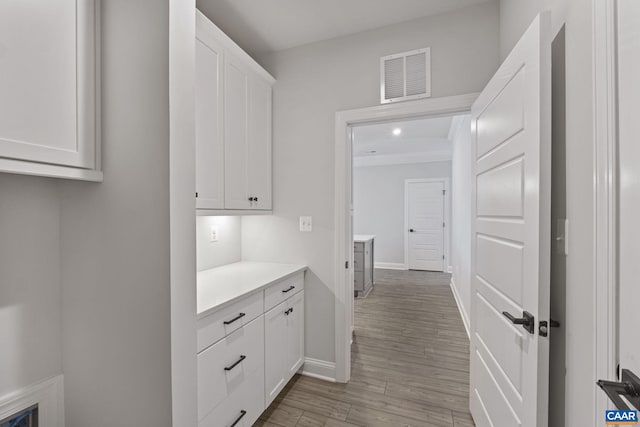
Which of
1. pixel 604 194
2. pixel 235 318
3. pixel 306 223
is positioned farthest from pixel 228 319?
pixel 604 194

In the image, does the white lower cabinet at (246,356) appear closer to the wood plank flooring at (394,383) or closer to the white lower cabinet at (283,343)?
the white lower cabinet at (283,343)

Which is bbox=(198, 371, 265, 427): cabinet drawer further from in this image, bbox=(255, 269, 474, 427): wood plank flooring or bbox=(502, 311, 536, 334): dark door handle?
bbox=(502, 311, 536, 334): dark door handle

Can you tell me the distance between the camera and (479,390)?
1.69 metres

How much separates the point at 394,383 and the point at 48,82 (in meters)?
2.61

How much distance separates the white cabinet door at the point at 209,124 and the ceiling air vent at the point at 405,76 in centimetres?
117

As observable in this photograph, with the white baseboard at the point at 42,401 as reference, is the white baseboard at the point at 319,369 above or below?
below

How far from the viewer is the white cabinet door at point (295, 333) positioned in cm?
206

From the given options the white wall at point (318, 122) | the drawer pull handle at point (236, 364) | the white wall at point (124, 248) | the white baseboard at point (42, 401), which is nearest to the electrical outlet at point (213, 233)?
the white wall at point (318, 122)

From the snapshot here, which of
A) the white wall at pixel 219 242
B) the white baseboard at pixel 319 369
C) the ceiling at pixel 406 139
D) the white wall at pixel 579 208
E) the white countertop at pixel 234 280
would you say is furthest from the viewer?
the ceiling at pixel 406 139

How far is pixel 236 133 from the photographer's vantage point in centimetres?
196

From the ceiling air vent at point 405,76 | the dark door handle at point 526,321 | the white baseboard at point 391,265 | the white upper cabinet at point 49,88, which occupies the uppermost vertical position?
the ceiling air vent at point 405,76

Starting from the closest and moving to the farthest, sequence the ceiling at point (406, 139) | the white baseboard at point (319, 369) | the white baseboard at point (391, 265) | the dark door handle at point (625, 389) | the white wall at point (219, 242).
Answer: the dark door handle at point (625, 389)
the white wall at point (219, 242)
the white baseboard at point (319, 369)
the ceiling at point (406, 139)
the white baseboard at point (391, 265)

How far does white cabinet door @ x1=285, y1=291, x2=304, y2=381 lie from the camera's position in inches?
81.0

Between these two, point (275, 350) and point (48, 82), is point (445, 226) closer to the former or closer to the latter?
point (275, 350)
